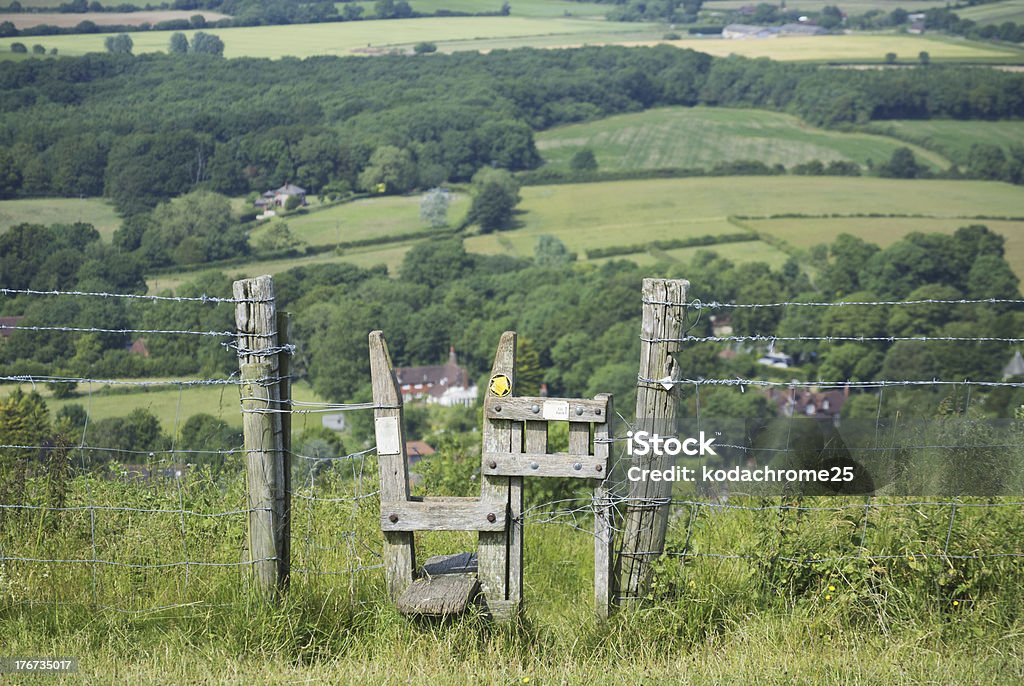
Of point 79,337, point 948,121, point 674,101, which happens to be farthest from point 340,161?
point 948,121

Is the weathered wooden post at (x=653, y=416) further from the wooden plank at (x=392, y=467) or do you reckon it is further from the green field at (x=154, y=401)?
the green field at (x=154, y=401)

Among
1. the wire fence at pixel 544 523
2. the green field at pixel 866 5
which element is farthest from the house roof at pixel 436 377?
the green field at pixel 866 5

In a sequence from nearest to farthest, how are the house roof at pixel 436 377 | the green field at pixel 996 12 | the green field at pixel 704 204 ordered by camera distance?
the house roof at pixel 436 377, the green field at pixel 704 204, the green field at pixel 996 12

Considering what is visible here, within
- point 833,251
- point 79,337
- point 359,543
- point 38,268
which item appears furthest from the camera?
point 833,251

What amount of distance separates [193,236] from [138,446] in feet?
174

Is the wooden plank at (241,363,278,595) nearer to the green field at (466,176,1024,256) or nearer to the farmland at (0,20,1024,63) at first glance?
the green field at (466,176,1024,256)

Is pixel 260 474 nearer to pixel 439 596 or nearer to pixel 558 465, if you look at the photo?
pixel 439 596

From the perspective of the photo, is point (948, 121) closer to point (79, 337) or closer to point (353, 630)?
point (79, 337)

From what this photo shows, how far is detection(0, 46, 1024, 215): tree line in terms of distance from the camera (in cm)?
10350

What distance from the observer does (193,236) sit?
93.8 m

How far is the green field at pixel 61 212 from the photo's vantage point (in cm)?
9206

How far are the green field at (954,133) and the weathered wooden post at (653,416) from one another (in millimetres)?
114985

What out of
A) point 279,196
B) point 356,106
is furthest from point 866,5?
point 279,196

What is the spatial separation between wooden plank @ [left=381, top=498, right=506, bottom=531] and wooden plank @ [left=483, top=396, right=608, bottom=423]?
1.35 ft
